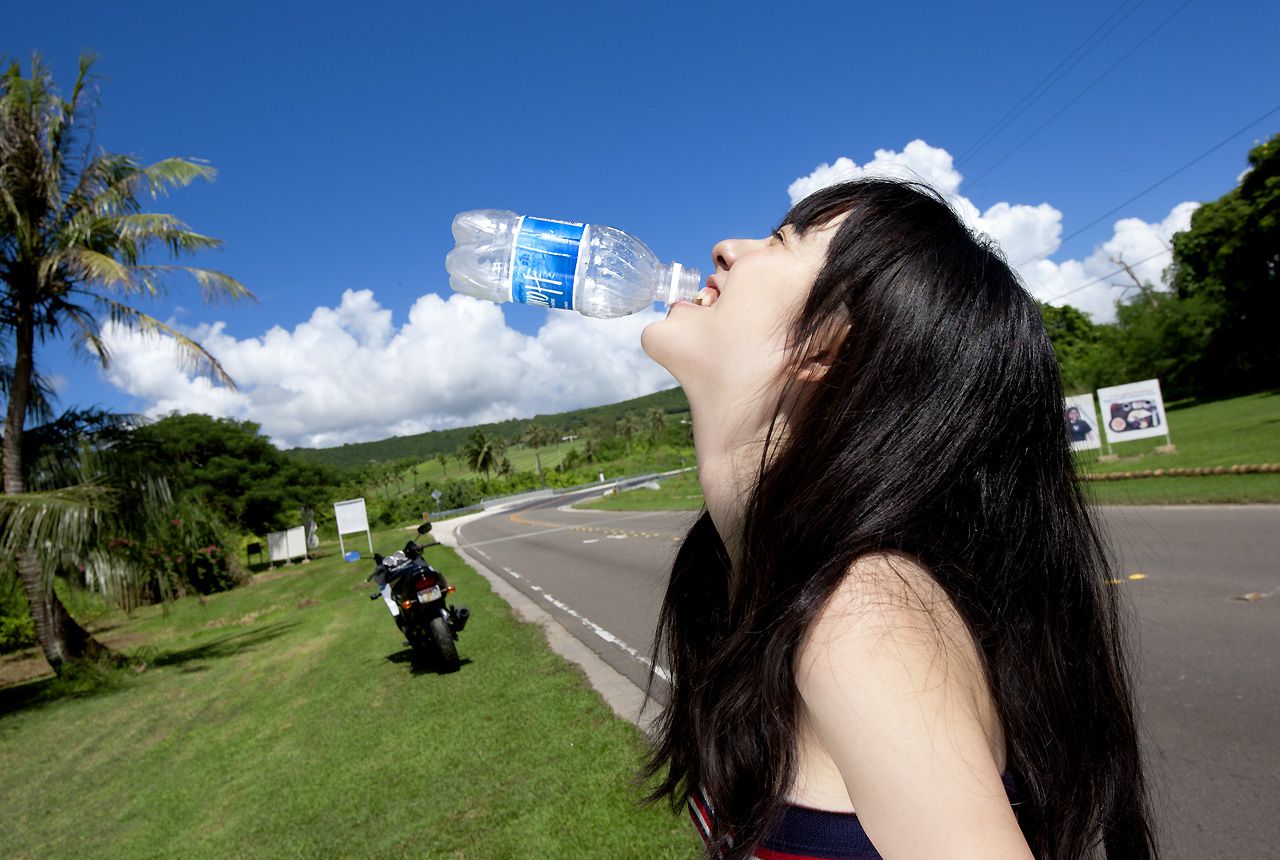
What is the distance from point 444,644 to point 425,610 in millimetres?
419

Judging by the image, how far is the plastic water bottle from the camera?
86.1 inches

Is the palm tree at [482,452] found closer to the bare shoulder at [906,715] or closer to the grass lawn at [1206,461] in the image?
the grass lawn at [1206,461]

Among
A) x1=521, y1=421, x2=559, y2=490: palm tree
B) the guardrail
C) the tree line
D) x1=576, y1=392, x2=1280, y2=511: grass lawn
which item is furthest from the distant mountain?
x1=576, y1=392, x2=1280, y2=511: grass lawn

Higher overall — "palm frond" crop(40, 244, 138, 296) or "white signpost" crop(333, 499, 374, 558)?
"palm frond" crop(40, 244, 138, 296)

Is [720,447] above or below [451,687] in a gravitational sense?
above

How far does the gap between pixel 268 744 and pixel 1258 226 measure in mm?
46838

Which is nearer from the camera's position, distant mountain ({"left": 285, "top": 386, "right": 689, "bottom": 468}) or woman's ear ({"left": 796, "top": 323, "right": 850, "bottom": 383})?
woman's ear ({"left": 796, "top": 323, "right": 850, "bottom": 383})

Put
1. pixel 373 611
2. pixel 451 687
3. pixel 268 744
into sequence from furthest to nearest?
pixel 373 611 < pixel 451 687 < pixel 268 744

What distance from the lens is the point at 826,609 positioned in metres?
0.95

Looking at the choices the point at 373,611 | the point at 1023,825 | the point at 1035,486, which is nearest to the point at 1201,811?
the point at 1023,825

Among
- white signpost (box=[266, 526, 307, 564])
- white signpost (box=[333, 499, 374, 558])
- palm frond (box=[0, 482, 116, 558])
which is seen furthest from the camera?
white signpost (box=[266, 526, 307, 564])

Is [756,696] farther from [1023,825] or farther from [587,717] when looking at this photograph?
[587,717]

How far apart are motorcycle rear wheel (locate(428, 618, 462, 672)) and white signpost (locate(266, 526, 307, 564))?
A: 29483 millimetres

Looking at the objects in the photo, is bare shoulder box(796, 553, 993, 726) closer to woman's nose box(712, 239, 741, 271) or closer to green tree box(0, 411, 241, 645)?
woman's nose box(712, 239, 741, 271)
